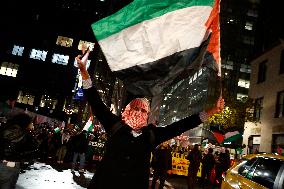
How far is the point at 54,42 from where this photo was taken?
74562 mm

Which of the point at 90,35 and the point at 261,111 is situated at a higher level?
the point at 90,35

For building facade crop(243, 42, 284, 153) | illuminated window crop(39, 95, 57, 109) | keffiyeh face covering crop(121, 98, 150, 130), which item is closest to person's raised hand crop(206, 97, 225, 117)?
keffiyeh face covering crop(121, 98, 150, 130)

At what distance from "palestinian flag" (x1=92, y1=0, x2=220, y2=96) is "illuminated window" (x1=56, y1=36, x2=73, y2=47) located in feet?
236

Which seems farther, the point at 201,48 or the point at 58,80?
the point at 58,80

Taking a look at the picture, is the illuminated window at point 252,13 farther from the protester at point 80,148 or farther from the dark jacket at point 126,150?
the dark jacket at point 126,150

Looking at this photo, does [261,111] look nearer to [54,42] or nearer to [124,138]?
[124,138]

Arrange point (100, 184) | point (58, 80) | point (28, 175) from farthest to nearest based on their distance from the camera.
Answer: point (58, 80), point (28, 175), point (100, 184)

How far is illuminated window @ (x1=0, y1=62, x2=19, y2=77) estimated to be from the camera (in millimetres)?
68750

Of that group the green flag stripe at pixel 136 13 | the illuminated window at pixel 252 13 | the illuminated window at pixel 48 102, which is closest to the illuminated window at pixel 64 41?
the illuminated window at pixel 48 102

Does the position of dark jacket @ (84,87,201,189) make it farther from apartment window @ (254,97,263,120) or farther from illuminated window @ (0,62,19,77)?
illuminated window @ (0,62,19,77)

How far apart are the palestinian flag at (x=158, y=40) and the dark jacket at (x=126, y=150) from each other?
1.57m

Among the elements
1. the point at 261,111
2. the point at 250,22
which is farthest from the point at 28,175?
the point at 250,22

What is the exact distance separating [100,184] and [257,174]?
13.7ft

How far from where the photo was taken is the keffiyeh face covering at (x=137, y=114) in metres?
3.70
